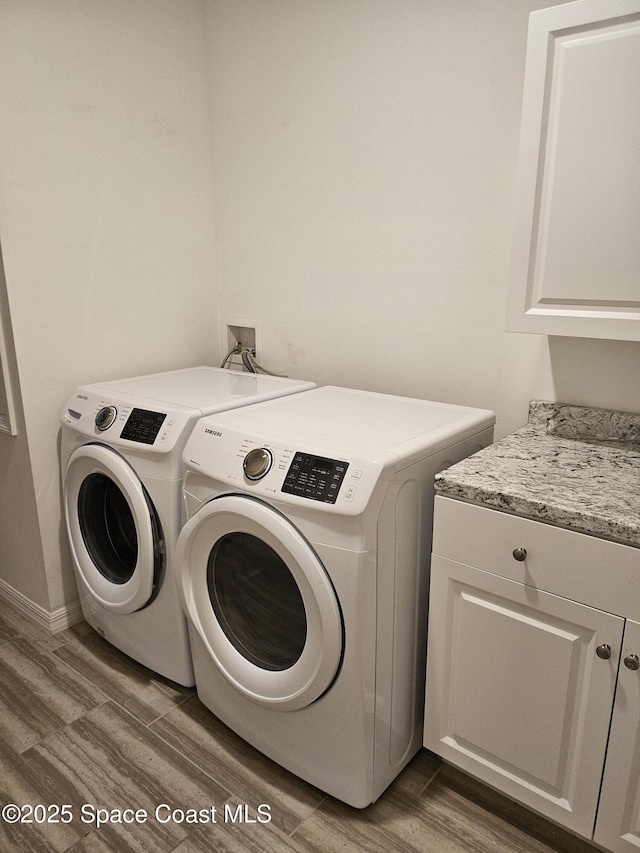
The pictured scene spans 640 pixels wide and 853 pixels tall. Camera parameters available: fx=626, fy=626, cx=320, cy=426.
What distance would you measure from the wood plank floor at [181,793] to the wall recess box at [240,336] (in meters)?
1.29

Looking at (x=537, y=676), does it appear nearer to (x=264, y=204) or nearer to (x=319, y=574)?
(x=319, y=574)

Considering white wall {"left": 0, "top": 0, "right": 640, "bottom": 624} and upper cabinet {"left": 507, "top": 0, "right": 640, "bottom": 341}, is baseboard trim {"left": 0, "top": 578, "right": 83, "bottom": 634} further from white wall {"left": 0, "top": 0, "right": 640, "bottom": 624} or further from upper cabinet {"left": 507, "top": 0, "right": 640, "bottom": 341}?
upper cabinet {"left": 507, "top": 0, "right": 640, "bottom": 341}

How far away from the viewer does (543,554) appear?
1.27 meters

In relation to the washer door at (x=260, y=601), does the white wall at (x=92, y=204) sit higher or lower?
→ higher

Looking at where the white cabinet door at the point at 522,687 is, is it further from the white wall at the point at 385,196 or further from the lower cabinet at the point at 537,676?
the white wall at the point at 385,196

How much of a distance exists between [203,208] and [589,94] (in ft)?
5.22

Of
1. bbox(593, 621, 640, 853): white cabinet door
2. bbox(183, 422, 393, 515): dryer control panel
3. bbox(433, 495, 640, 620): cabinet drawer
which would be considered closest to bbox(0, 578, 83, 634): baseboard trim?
bbox(183, 422, 393, 515): dryer control panel

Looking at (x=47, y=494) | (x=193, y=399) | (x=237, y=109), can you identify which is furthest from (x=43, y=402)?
(x=237, y=109)

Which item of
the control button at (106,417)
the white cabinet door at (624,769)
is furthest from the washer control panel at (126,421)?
the white cabinet door at (624,769)

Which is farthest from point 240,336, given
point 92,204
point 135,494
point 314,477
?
point 314,477

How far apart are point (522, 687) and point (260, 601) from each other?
652 mm

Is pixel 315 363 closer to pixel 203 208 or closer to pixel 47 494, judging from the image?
pixel 203 208

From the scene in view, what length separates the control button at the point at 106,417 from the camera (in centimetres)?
189

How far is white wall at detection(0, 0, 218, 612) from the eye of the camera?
6.35 ft
